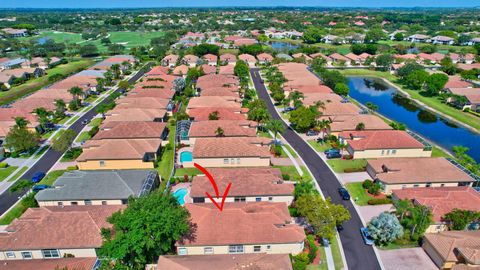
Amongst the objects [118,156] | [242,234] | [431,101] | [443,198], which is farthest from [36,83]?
[431,101]

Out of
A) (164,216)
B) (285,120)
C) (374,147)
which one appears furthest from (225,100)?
(164,216)

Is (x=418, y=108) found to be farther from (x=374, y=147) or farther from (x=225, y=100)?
(x=225, y=100)

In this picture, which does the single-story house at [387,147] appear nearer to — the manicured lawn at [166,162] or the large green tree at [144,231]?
the manicured lawn at [166,162]

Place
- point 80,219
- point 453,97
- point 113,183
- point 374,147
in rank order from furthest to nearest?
point 453,97 → point 374,147 → point 113,183 → point 80,219

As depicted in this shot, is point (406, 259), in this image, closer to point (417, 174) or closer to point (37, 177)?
point (417, 174)

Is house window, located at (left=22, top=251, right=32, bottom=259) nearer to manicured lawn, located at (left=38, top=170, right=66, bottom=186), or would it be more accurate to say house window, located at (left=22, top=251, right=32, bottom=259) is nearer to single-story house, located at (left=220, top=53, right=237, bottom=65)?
manicured lawn, located at (left=38, top=170, right=66, bottom=186)
